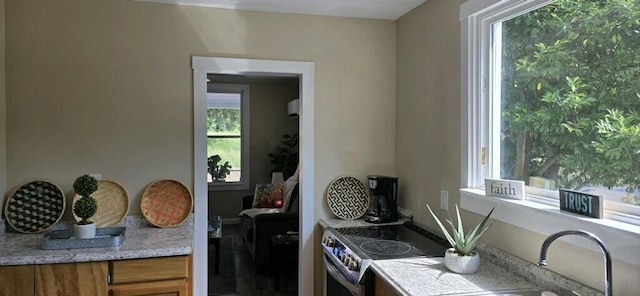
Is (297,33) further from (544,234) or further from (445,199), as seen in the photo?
(544,234)

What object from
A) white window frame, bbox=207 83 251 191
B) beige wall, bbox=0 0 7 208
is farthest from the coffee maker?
white window frame, bbox=207 83 251 191

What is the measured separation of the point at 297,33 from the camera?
2.84m

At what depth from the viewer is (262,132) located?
20.6 feet

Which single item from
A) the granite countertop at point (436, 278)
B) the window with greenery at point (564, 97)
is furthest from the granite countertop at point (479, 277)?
the window with greenery at point (564, 97)

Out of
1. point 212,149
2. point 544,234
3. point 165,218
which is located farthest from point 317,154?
point 212,149

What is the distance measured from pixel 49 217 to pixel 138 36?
1.24 m

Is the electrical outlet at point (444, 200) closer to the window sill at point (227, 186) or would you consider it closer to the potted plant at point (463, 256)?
the potted plant at point (463, 256)

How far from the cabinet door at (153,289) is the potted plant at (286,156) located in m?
3.79

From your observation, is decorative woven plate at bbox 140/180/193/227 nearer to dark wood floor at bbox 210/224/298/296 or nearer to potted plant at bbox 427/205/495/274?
dark wood floor at bbox 210/224/298/296

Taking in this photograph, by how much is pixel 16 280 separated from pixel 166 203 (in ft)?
2.88

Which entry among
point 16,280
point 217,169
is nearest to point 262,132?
point 217,169

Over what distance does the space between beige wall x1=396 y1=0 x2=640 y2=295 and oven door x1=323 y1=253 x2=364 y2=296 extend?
0.67 metres

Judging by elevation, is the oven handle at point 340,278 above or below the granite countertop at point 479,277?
below

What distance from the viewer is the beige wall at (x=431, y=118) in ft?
6.94
